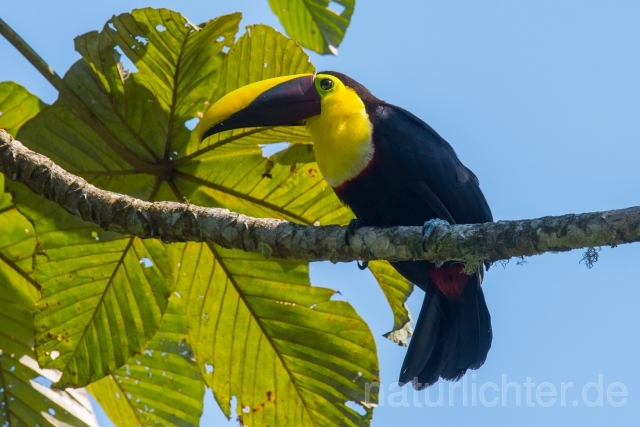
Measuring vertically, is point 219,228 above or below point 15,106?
below

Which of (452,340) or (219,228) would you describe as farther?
(452,340)

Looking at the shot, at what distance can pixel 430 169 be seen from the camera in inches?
149

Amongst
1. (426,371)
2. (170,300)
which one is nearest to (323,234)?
(426,371)

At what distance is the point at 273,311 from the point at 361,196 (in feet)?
2.37

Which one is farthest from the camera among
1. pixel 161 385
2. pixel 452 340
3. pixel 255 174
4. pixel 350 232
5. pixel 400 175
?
pixel 161 385

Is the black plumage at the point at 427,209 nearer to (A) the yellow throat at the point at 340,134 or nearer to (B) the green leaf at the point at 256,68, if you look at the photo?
(A) the yellow throat at the point at 340,134

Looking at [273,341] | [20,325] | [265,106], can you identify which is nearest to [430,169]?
[265,106]

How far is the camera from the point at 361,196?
380cm

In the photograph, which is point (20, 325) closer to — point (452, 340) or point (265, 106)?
point (265, 106)

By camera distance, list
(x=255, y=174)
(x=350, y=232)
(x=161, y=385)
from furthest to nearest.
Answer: (x=161, y=385) < (x=255, y=174) < (x=350, y=232)

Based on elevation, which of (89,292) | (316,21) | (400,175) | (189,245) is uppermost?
(316,21)

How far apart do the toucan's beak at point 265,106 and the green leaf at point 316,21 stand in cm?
69

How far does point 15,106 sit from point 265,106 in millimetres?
1219

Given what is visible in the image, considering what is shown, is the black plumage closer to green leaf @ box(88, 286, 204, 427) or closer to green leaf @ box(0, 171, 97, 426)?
green leaf @ box(88, 286, 204, 427)
